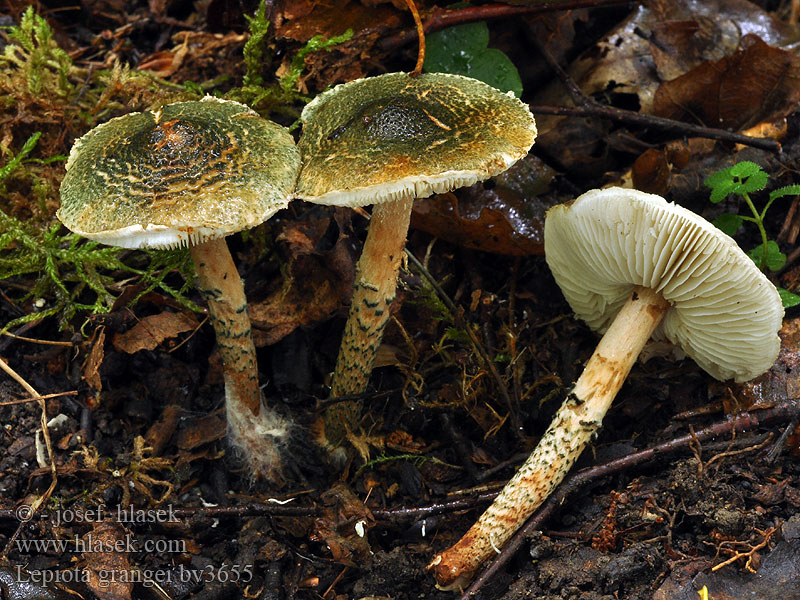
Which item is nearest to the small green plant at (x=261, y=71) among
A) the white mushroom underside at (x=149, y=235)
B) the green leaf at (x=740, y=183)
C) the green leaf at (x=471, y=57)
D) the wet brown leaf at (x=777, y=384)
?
the green leaf at (x=471, y=57)

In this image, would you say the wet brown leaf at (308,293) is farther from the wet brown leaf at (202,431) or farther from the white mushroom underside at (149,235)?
the white mushroom underside at (149,235)

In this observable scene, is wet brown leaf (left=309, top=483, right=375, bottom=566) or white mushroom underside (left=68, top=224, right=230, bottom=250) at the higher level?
white mushroom underside (left=68, top=224, right=230, bottom=250)

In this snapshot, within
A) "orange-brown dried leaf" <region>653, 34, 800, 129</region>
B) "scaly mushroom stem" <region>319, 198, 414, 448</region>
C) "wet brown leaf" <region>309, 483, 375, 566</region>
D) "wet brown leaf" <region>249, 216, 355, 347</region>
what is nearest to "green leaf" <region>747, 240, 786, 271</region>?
"orange-brown dried leaf" <region>653, 34, 800, 129</region>

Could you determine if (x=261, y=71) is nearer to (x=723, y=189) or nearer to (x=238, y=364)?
(x=238, y=364)

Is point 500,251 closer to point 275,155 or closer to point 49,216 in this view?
point 275,155

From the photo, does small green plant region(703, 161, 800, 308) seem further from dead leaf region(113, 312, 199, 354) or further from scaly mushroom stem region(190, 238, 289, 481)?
dead leaf region(113, 312, 199, 354)

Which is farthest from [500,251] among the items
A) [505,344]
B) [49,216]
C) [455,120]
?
[49,216]
